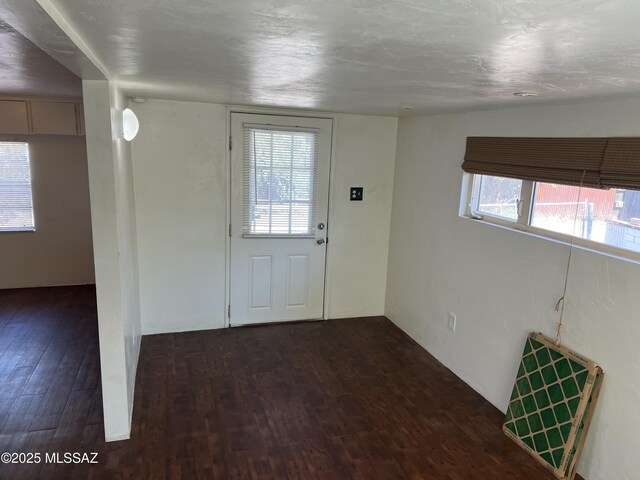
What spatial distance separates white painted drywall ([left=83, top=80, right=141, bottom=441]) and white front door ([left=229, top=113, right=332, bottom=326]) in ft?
4.68

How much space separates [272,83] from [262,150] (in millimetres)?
1583

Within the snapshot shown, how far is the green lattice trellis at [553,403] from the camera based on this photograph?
7.50ft

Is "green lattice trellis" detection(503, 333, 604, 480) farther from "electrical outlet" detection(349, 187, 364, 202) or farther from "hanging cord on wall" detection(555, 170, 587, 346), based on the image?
"electrical outlet" detection(349, 187, 364, 202)

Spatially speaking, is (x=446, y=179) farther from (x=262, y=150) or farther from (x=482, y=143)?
(x=262, y=150)

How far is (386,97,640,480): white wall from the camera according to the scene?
7.17ft

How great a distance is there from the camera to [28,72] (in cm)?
285

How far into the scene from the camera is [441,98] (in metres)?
2.59

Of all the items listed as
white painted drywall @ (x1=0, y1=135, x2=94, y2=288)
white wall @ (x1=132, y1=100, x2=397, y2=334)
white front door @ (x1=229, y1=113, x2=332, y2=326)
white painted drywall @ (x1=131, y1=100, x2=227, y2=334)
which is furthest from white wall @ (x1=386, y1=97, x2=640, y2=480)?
white painted drywall @ (x1=0, y1=135, x2=94, y2=288)

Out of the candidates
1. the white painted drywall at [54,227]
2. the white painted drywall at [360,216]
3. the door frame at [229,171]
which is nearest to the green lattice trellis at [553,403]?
the white painted drywall at [360,216]

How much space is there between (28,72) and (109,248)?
1466 millimetres

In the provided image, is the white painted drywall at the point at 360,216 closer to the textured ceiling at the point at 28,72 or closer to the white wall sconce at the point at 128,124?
the white wall sconce at the point at 128,124

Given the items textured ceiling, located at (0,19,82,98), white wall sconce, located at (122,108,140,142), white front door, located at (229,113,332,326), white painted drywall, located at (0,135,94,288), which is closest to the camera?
textured ceiling, located at (0,19,82,98)

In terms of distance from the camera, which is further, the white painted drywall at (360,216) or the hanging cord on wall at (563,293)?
the white painted drywall at (360,216)

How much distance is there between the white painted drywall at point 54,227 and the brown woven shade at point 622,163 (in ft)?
16.4
